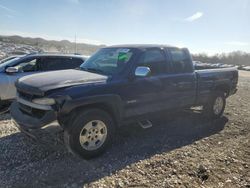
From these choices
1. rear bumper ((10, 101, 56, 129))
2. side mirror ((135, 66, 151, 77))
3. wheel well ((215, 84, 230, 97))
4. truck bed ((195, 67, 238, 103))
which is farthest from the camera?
wheel well ((215, 84, 230, 97))

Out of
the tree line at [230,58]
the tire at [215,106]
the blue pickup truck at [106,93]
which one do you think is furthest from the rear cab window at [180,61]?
the tree line at [230,58]

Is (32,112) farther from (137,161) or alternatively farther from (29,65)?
(29,65)

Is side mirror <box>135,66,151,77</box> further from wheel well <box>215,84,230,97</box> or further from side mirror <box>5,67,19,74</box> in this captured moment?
side mirror <box>5,67,19,74</box>

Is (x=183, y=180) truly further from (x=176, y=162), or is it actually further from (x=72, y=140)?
(x=72, y=140)

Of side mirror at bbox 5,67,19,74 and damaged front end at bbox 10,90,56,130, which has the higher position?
side mirror at bbox 5,67,19,74

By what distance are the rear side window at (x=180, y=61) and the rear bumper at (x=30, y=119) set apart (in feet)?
9.67

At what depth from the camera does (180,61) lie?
600cm

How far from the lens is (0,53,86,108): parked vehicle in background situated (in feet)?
23.1

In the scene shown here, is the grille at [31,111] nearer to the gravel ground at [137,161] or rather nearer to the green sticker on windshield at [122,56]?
the gravel ground at [137,161]

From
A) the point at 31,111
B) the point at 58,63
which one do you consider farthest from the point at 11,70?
the point at 31,111

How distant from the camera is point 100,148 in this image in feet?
14.8

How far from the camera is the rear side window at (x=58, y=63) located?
7.88m

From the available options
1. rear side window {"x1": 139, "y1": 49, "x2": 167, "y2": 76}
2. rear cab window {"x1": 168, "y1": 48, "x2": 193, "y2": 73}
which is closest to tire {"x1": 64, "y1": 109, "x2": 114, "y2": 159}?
rear side window {"x1": 139, "y1": 49, "x2": 167, "y2": 76}

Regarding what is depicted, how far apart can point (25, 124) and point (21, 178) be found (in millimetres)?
819
